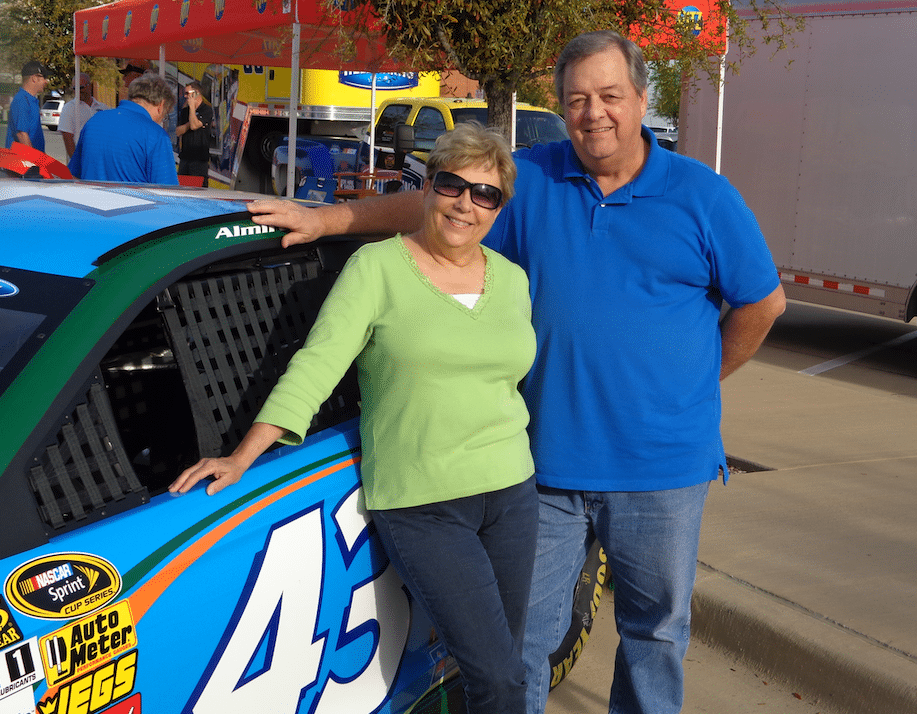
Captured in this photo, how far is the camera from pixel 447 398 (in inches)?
85.7

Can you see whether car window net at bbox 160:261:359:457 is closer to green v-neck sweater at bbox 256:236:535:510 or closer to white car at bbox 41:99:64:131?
green v-neck sweater at bbox 256:236:535:510

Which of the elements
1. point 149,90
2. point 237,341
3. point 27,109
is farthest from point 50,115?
point 237,341

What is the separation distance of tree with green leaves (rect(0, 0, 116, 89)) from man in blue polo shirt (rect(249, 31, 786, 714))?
28.1 metres

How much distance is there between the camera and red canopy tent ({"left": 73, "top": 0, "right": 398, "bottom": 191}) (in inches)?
322

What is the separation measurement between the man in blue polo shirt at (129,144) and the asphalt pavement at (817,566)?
12.6 ft

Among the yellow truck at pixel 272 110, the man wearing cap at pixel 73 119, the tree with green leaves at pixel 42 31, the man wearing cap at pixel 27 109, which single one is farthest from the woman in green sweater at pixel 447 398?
the tree with green leaves at pixel 42 31

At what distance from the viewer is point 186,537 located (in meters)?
1.84

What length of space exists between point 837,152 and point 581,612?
271 inches

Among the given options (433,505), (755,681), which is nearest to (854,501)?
(755,681)

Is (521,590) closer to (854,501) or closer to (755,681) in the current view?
(755,681)

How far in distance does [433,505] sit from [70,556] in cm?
78

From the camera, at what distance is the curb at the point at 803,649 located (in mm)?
3182

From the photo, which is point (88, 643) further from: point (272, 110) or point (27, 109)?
point (272, 110)

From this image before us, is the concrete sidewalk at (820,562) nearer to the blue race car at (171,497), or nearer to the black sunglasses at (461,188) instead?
the blue race car at (171,497)
